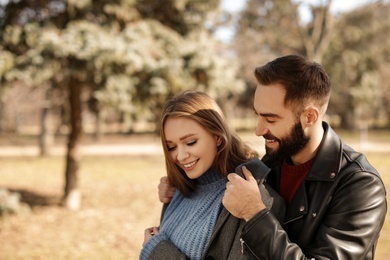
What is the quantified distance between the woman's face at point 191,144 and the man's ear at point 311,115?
20.4 inches

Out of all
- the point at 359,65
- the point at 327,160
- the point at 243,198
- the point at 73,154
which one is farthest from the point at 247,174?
the point at 359,65

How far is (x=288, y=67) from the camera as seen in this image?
194cm

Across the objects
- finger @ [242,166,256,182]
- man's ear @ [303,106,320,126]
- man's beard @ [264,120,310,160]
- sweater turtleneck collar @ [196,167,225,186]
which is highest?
man's ear @ [303,106,320,126]

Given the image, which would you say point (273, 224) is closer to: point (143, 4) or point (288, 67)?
point (288, 67)

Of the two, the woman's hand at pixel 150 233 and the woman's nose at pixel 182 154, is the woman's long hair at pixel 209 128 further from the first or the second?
the woman's hand at pixel 150 233

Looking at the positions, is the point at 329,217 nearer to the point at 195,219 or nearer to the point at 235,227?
the point at 235,227

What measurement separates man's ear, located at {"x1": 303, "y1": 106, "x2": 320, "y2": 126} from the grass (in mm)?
4825

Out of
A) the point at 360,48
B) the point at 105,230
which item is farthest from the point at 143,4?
the point at 360,48

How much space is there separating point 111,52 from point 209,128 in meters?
5.79

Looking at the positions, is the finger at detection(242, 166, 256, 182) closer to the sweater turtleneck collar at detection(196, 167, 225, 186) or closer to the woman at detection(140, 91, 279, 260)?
the woman at detection(140, 91, 279, 260)

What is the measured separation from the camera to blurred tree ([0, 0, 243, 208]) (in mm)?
7625

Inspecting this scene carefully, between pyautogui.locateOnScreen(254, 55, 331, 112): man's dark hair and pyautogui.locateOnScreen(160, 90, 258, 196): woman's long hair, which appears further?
pyautogui.locateOnScreen(160, 90, 258, 196): woman's long hair

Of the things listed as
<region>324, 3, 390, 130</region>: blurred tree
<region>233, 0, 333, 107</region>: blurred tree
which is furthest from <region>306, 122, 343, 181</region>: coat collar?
<region>324, 3, 390, 130</region>: blurred tree

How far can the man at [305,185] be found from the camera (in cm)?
171
